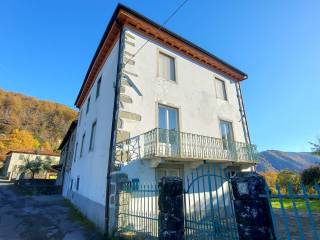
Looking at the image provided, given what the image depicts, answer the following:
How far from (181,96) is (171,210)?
7321 millimetres

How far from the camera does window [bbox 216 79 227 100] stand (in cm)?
1341

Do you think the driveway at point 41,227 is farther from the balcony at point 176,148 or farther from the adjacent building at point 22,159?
the adjacent building at point 22,159

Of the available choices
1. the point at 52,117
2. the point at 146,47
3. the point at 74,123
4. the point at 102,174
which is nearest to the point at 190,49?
the point at 146,47

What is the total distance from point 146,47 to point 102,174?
681cm

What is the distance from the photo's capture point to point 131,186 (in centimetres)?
664

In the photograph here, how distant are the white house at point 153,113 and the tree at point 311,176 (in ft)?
35.3

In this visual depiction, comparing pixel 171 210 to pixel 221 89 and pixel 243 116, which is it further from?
pixel 243 116

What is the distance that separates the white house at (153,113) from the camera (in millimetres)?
7949

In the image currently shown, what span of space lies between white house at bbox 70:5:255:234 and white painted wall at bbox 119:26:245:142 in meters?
0.05

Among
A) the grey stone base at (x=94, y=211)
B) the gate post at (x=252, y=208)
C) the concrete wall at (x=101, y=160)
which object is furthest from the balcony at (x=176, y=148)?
the gate post at (x=252, y=208)

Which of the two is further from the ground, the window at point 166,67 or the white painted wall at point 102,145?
the window at point 166,67

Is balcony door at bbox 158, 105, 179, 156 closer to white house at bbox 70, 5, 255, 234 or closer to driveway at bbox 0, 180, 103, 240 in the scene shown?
white house at bbox 70, 5, 255, 234

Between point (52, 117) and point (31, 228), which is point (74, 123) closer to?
point (31, 228)

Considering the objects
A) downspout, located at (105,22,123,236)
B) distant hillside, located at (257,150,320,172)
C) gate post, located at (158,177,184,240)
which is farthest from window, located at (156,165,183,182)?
distant hillside, located at (257,150,320,172)
